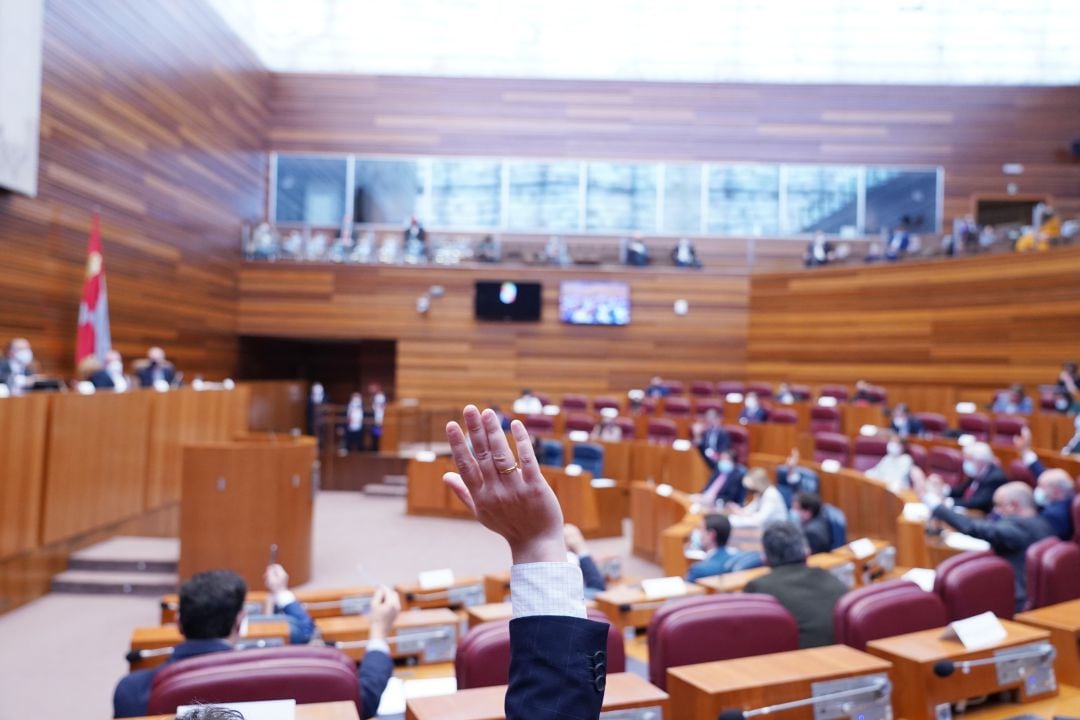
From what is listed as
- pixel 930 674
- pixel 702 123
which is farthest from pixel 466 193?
pixel 930 674

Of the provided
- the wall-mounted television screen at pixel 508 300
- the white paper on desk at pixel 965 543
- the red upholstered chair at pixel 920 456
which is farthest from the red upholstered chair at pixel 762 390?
the white paper on desk at pixel 965 543

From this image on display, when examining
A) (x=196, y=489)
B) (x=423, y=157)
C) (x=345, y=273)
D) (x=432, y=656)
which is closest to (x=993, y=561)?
(x=432, y=656)

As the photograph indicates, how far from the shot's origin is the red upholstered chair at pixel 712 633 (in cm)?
215

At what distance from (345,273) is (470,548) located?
7.56m

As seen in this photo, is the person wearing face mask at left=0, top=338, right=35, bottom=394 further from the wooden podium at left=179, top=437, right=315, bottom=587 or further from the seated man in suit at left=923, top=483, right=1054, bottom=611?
the seated man in suit at left=923, top=483, right=1054, bottom=611

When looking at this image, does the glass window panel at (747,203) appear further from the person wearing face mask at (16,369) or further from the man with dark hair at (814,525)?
the person wearing face mask at (16,369)

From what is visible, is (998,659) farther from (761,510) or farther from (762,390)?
(762,390)

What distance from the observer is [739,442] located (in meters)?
8.88

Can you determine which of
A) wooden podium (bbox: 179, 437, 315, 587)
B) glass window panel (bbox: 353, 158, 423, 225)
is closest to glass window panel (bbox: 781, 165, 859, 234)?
glass window panel (bbox: 353, 158, 423, 225)

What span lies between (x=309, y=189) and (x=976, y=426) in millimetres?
11497

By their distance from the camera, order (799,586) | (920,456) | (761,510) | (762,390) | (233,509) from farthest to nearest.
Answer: (762,390) → (920,456) → (761,510) → (233,509) → (799,586)

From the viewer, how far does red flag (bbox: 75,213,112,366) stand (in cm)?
866

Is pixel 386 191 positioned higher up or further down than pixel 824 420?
higher up

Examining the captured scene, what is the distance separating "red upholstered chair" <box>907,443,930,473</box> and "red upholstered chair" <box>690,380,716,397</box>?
5630mm
